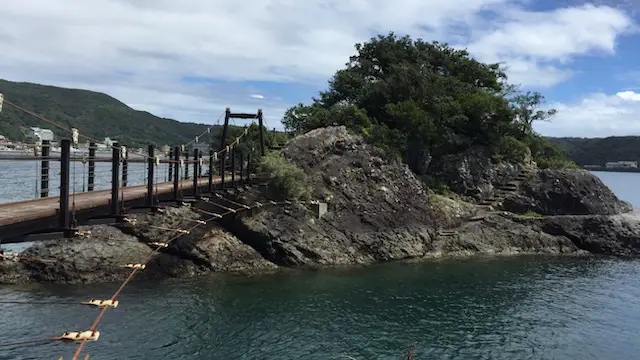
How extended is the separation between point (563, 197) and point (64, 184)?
4047cm

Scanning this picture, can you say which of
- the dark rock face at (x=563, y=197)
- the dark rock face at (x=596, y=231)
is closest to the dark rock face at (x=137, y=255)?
the dark rock face at (x=596, y=231)

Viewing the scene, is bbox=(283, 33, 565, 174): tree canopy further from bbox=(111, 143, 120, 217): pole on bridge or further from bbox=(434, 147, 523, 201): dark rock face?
bbox=(111, 143, 120, 217): pole on bridge

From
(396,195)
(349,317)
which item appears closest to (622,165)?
(396,195)

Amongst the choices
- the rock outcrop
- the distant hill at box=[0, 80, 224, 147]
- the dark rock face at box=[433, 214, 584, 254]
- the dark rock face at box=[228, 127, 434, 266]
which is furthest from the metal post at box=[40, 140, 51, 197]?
the distant hill at box=[0, 80, 224, 147]

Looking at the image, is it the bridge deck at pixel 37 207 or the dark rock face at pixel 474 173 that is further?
the dark rock face at pixel 474 173

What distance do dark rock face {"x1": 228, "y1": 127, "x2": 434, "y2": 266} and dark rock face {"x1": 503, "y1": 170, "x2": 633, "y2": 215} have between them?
34.1 ft

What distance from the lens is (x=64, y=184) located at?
11742 mm

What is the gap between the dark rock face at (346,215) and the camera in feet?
99.3

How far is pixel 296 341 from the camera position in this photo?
58.4 ft

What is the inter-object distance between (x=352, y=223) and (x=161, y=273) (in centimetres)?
1276

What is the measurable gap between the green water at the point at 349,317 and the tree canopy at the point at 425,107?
15641mm

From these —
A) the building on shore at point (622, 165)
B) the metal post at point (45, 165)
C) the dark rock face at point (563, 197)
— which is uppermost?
the building on shore at point (622, 165)

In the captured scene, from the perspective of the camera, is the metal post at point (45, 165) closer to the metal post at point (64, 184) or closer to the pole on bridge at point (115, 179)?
the pole on bridge at point (115, 179)

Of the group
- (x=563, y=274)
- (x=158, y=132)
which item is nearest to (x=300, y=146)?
(x=563, y=274)
